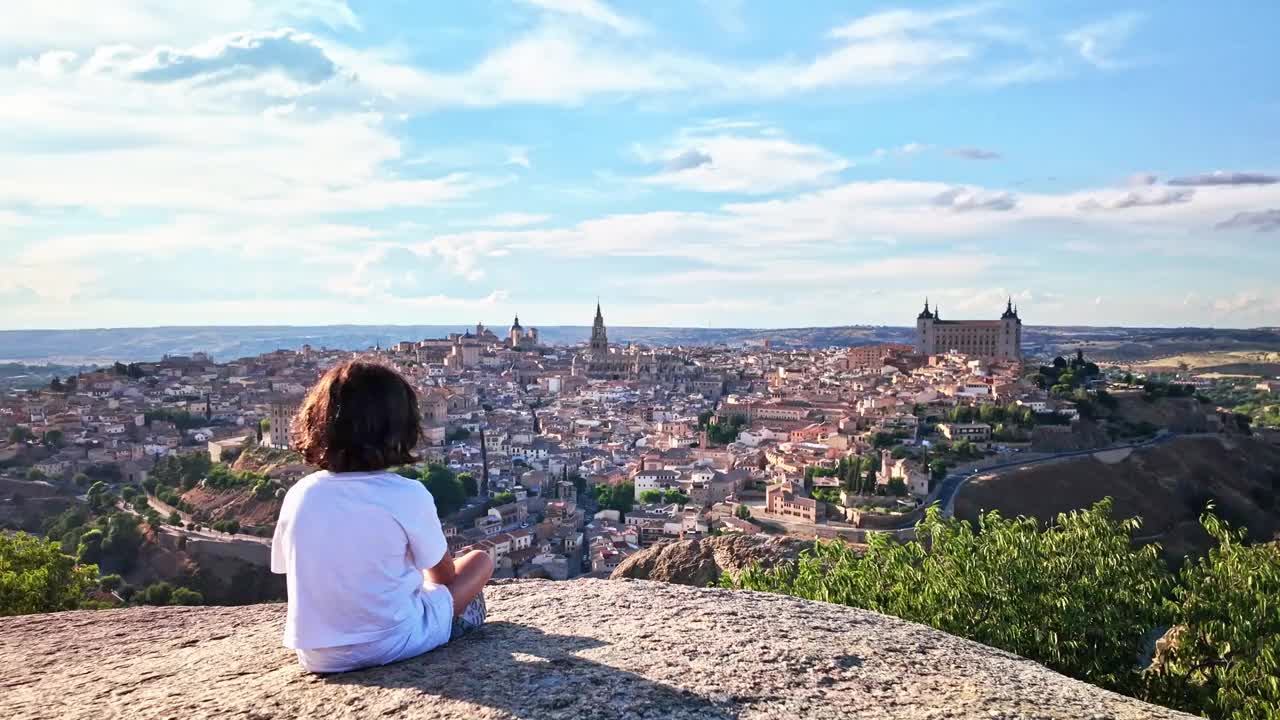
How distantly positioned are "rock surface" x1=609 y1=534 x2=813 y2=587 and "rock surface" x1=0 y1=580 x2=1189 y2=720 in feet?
25.1

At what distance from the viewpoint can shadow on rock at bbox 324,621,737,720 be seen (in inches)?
130

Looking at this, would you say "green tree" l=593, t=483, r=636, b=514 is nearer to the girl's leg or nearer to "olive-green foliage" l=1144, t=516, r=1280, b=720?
→ "olive-green foliage" l=1144, t=516, r=1280, b=720

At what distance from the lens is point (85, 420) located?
196 feet

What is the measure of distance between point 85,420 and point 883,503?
50.7 metres

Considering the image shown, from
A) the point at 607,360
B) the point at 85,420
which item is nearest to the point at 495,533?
the point at 85,420

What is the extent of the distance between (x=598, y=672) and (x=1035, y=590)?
5096 mm

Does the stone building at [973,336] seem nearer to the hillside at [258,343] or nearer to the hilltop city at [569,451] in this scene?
the hilltop city at [569,451]

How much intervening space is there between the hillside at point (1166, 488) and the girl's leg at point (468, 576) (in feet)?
113

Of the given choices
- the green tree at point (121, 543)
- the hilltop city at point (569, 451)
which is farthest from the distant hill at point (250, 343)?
the green tree at point (121, 543)

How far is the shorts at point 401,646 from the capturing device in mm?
3486

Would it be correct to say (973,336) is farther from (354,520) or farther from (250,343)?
(250,343)

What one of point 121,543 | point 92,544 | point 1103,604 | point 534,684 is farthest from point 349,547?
point 121,543

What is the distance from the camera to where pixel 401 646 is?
11.6 feet

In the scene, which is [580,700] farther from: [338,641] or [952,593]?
[952,593]
